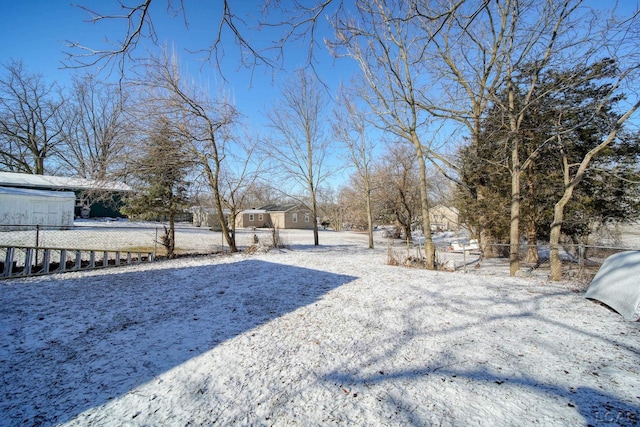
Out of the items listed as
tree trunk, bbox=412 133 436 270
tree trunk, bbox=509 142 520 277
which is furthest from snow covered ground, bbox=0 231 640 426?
tree trunk, bbox=412 133 436 270

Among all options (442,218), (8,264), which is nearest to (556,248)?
(8,264)

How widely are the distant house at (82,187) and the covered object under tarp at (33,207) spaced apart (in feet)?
2.48

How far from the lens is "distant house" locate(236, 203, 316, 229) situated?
3672 centimetres

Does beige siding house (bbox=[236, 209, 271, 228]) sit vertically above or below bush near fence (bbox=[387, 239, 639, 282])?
above

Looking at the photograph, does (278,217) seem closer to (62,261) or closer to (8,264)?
(62,261)

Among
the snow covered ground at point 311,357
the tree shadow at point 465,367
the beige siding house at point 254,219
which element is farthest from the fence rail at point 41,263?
the beige siding house at point 254,219

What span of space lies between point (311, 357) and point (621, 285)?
5331mm

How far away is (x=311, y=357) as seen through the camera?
3.00m

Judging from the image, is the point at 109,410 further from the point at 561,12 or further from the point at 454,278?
the point at 561,12

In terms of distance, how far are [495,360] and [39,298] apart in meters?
7.09

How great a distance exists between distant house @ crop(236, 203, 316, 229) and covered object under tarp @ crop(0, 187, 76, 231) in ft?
70.1

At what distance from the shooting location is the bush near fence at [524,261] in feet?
24.1

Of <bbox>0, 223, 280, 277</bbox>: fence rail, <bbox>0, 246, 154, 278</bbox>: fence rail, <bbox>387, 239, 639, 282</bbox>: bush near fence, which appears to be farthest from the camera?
<bbox>387, 239, 639, 282</bbox>: bush near fence

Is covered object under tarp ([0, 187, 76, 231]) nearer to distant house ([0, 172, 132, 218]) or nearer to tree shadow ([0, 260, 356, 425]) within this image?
distant house ([0, 172, 132, 218])
